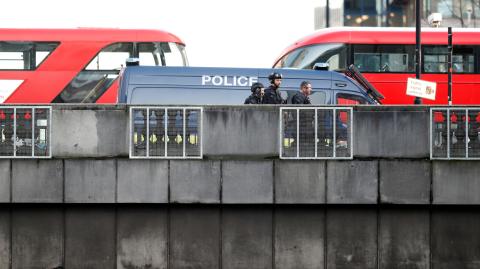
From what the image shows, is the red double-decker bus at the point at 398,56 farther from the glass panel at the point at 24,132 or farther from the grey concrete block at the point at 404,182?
the glass panel at the point at 24,132

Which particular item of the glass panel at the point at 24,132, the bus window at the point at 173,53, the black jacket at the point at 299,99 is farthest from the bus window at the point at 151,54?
the glass panel at the point at 24,132

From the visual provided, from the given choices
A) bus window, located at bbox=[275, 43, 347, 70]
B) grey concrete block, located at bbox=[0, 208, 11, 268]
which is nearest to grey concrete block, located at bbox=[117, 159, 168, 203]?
grey concrete block, located at bbox=[0, 208, 11, 268]

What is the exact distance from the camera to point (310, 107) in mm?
17266

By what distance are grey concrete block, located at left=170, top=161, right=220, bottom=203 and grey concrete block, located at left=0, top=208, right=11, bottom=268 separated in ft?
8.20

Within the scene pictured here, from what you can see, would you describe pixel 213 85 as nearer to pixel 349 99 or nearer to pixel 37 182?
pixel 349 99

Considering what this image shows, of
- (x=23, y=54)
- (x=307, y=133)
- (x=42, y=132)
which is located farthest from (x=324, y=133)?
(x=23, y=54)

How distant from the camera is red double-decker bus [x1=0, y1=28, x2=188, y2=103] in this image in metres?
29.0

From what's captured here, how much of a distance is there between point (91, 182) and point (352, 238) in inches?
156

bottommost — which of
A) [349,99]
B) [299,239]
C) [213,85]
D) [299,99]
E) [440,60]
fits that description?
[299,239]

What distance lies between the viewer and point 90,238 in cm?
1692

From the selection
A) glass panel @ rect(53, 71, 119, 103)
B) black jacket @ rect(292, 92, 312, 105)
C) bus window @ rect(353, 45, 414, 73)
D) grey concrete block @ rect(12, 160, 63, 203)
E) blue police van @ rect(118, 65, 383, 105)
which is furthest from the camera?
bus window @ rect(353, 45, 414, 73)

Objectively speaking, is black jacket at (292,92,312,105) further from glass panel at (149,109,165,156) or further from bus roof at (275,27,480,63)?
bus roof at (275,27,480,63)

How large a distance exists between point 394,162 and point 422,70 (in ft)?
42.1

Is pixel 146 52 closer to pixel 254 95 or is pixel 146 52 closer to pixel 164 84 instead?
pixel 164 84
